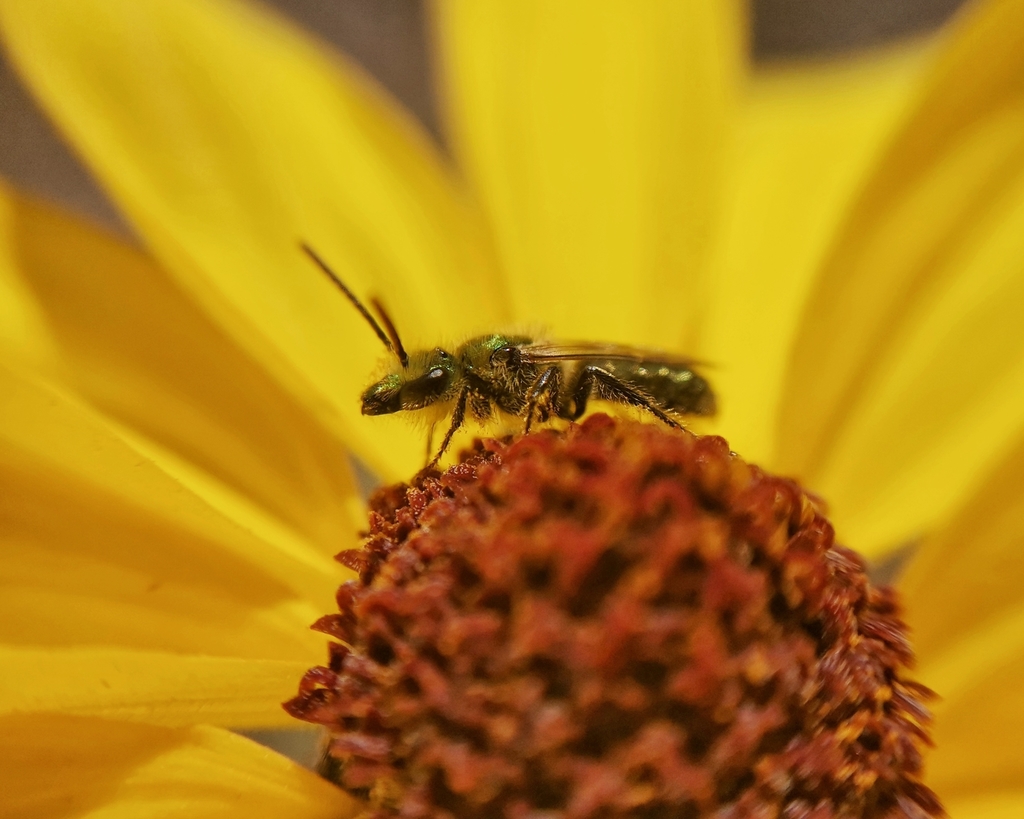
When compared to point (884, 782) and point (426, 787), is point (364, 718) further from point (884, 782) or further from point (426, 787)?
point (884, 782)

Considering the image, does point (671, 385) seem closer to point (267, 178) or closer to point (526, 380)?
point (526, 380)

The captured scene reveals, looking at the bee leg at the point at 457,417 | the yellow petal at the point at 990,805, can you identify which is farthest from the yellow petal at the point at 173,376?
the yellow petal at the point at 990,805

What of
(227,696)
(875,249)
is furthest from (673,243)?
(227,696)

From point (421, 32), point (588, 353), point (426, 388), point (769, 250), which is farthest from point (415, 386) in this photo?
point (421, 32)

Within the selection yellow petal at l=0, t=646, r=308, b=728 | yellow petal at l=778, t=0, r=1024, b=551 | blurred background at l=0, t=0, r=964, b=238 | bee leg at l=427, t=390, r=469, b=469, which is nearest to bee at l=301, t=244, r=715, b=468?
bee leg at l=427, t=390, r=469, b=469

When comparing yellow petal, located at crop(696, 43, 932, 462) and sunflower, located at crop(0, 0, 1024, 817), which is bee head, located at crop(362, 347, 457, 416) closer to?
sunflower, located at crop(0, 0, 1024, 817)

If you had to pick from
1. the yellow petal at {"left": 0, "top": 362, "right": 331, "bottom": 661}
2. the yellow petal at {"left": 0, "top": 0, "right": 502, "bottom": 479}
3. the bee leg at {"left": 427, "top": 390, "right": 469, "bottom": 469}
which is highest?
the yellow petal at {"left": 0, "top": 0, "right": 502, "bottom": 479}
